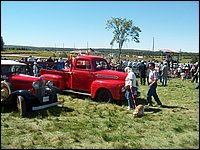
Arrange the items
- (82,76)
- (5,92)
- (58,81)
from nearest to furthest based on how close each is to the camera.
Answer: (5,92)
(82,76)
(58,81)

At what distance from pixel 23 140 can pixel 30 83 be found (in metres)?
2.97

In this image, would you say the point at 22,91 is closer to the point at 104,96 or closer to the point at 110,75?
the point at 104,96

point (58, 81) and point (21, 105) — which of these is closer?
point (21, 105)

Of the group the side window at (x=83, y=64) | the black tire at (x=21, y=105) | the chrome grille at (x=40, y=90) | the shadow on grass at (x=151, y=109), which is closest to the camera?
the black tire at (x=21, y=105)

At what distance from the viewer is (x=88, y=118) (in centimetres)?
770

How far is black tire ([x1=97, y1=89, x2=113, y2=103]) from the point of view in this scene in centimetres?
993

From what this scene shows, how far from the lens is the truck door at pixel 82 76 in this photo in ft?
35.0

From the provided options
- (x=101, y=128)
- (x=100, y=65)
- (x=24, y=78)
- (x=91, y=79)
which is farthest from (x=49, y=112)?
(x=100, y=65)

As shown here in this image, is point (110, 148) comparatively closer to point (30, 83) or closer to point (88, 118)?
point (88, 118)

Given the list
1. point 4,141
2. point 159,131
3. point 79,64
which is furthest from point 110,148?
point 79,64

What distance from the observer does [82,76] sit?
10.8m

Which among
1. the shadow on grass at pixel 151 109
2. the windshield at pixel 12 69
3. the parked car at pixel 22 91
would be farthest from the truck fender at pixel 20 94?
the shadow on grass at pixel 151 109

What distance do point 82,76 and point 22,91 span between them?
11.1 ft

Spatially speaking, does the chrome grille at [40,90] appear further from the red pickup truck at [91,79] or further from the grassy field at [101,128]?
the red pickup truck at [91,79]
